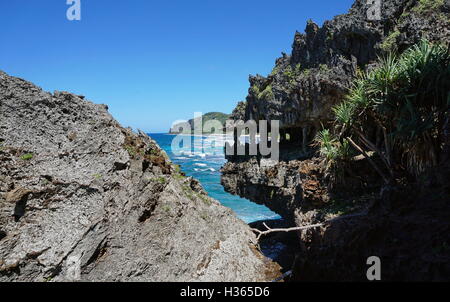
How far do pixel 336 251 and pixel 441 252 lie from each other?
190 cm

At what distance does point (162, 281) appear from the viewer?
4.82m

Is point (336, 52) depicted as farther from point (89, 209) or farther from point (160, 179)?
point (89, 209)

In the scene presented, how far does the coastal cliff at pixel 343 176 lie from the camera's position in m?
4.94

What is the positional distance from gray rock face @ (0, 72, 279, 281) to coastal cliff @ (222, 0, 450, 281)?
236 cm

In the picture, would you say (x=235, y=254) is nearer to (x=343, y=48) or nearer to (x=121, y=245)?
(x=121, y=245)

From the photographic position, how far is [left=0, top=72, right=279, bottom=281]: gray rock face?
14.4 feet

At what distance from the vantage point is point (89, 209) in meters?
4.87

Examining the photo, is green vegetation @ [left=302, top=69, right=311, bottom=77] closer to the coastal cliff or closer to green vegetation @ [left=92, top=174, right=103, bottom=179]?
the coastal cliff

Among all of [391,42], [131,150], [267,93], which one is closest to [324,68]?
[391,42]

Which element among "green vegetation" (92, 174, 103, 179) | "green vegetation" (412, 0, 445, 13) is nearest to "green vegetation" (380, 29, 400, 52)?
"green vegetation" (412, 0, 445, 13)

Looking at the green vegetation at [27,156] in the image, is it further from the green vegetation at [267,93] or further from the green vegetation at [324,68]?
the green vegetation at [267,93]

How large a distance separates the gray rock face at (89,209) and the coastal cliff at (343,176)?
7.76ft

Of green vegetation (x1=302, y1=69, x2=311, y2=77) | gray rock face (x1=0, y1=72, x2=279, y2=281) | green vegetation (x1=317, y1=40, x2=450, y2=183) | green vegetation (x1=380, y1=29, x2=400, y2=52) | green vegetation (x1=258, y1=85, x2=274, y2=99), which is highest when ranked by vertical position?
green vegetation (x1=380, y1=29, x2=400, y2=52)

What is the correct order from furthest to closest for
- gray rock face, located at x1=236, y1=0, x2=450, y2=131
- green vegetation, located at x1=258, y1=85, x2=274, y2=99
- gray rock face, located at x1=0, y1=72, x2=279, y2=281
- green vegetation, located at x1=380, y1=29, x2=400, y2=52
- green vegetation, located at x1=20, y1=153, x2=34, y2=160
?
green vegetation, located at x1=258, y1=85, x2=274, y2=99
green vegetation, located at x1=380, y1=29, x2=400, y2=52
gray rock face, located at x1=236, y1=0, x2=450, y2=131
green vegetation, located at x1=20, y1=153, x2=34, y2=160
gray rock face, located at x1=0, y1=72, x2=279, y2=281
